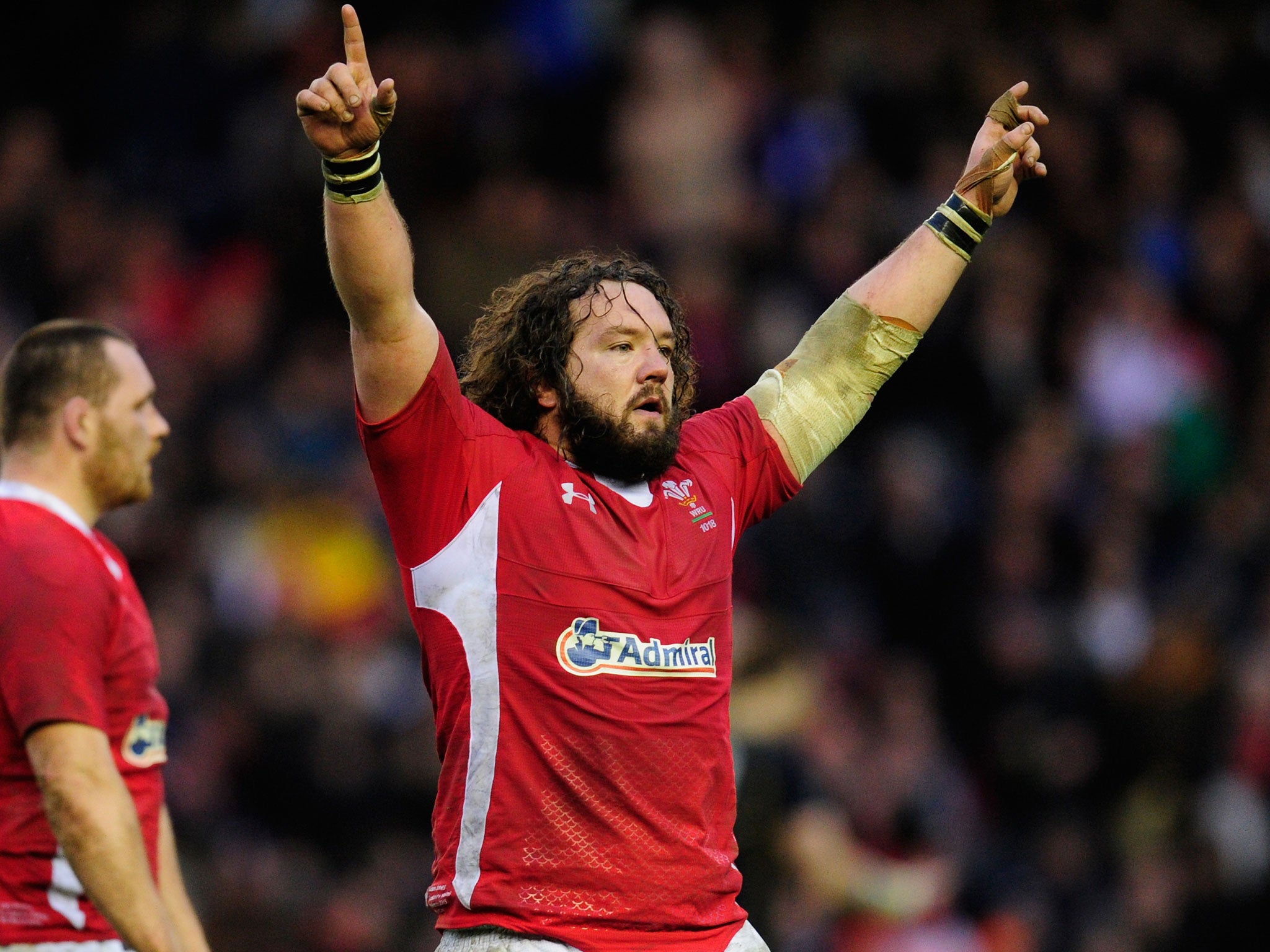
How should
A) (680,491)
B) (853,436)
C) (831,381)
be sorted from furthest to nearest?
(853,436) → (831,381) → (680,491)

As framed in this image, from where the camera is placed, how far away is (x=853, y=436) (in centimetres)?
1104

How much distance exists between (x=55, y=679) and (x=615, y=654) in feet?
4.37

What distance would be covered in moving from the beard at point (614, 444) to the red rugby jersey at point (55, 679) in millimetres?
1258

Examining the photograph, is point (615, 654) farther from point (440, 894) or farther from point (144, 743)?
point (144, 743)

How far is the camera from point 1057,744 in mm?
10250

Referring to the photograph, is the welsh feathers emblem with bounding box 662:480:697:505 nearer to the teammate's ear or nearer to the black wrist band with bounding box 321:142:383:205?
the black wrist band with bounding box 321:142:383:205

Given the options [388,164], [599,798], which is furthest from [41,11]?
[599,798]

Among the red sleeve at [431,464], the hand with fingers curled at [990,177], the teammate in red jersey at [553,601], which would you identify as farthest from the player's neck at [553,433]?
the hand with fingers curled at [990,177]

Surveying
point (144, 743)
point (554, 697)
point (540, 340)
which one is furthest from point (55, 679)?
point (540, 340)

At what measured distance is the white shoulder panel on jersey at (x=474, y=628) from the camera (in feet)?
13.0

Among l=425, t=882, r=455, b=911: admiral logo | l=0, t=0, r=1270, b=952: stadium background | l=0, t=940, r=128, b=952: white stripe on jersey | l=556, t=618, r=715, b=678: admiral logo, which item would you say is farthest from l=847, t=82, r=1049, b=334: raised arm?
l=0, t=0, r=1270, b=952: stadium background

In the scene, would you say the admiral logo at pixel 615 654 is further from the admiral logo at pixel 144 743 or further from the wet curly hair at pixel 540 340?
the admiral logo at pixel 144 743

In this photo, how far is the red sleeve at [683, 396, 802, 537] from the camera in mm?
4637

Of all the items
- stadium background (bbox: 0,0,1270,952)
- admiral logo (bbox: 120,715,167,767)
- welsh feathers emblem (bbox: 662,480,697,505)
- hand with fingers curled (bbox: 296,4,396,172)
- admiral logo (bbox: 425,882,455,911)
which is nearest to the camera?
hand with fingers curled (bbox: 296,4,396,172)
